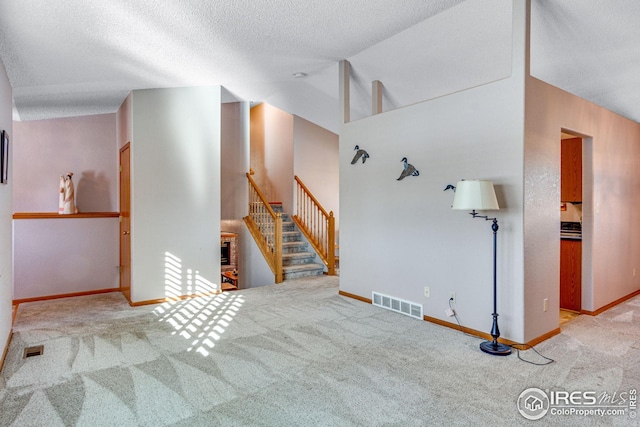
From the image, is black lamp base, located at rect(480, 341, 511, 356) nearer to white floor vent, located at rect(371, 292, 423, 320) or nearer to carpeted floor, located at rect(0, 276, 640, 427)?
carpeted floor, located at rect(0, 276, 640, 427)

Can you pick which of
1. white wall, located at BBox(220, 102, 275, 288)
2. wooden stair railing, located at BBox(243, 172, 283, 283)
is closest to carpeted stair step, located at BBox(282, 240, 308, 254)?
wooden stair railing, located at BBox(243, 172, 283, 283)

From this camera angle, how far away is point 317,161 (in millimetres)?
8461

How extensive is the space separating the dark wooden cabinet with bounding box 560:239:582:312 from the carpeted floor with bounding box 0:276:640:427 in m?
0.29

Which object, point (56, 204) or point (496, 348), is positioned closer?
point (496, 348)

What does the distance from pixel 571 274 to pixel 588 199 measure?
93cm

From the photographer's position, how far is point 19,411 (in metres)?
2.35

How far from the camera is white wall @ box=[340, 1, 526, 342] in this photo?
3.36 metres

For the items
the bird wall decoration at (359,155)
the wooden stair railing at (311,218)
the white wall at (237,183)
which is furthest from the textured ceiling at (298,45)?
the wooden stair railing at (311,218)

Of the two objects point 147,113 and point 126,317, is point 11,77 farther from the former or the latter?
point 126,317

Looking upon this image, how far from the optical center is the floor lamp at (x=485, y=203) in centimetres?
314

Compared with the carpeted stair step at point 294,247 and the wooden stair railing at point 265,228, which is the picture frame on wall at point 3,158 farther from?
the carpeted stair step at point 294,247

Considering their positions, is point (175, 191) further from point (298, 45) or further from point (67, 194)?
point (298, 45)

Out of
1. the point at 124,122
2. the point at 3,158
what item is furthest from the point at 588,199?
the point at 124,122

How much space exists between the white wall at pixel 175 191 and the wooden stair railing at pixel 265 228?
1.16 m
